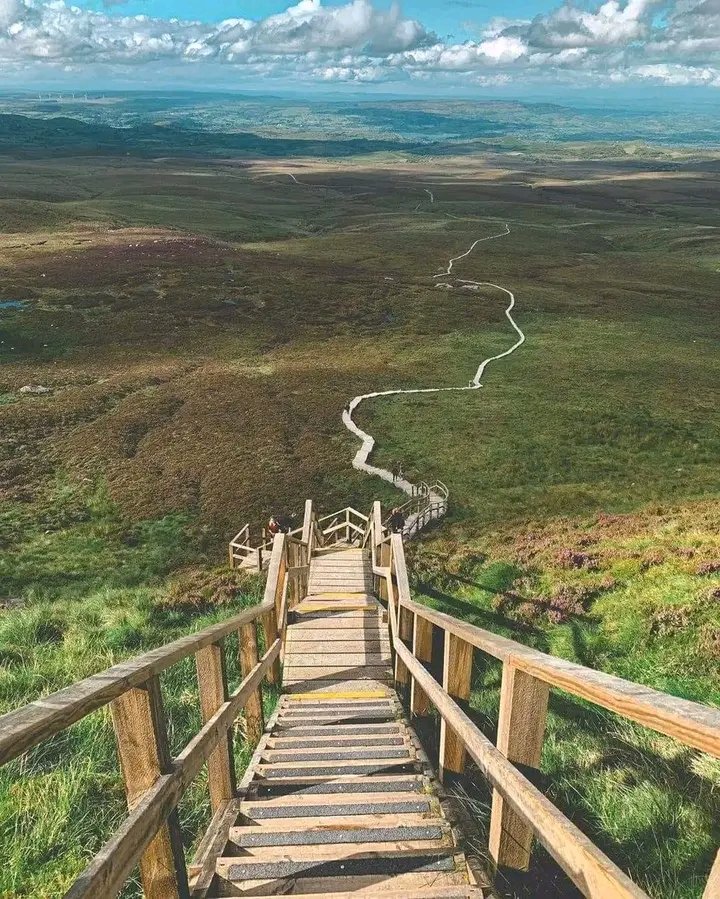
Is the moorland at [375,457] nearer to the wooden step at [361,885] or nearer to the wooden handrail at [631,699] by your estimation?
the wooden step at [361,885]

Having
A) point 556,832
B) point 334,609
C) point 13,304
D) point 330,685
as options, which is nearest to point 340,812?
point 556,832

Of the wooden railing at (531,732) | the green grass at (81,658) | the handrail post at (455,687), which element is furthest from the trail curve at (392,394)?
the wooden railing at (531,732)

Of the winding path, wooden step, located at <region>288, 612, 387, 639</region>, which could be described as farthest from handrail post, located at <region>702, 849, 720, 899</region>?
the winding path

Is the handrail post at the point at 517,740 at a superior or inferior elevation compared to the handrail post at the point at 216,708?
superior

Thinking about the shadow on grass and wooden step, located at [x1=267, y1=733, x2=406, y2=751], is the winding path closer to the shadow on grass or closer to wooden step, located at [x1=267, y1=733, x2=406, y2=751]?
the shadow on grass

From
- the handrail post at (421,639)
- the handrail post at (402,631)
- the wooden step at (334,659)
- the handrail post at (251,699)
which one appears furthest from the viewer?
the wooden step at (334,659)
